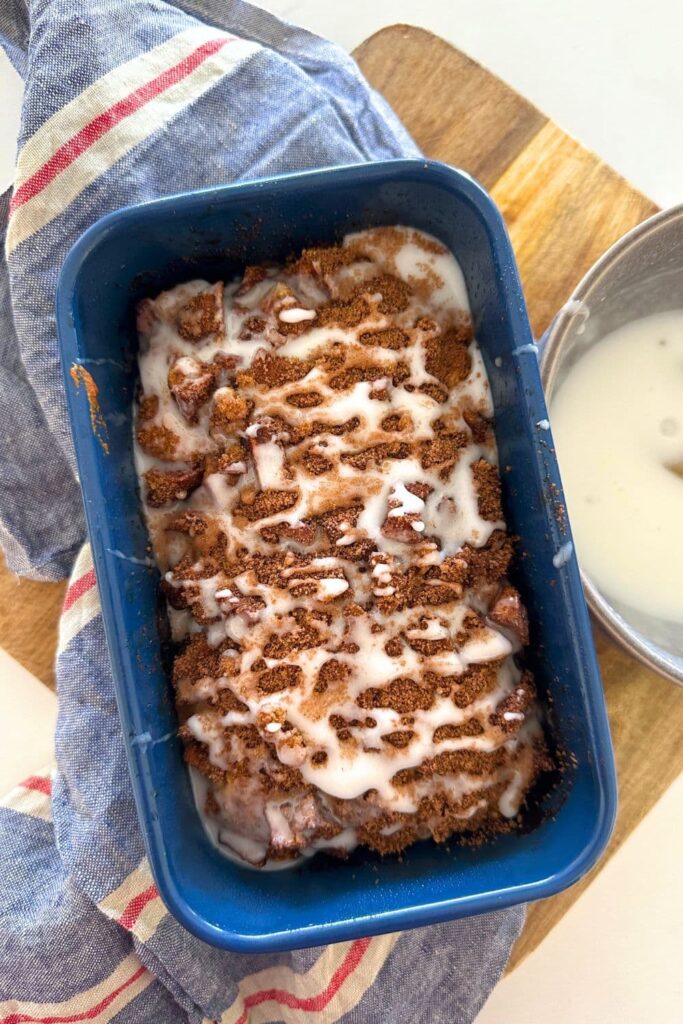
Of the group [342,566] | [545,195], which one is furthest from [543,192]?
[342,566]

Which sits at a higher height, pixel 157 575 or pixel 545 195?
pixel 545 195

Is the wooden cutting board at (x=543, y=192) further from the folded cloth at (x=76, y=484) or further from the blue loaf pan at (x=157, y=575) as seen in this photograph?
the blue loaf pan at (x=157, y=575)

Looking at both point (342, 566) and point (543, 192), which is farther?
point (543, 192)

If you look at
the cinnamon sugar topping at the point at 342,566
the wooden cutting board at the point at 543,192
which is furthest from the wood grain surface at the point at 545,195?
the cinnamon sugar topping at the point at 342,566

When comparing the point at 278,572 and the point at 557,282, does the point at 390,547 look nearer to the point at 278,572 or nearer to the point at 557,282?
the point at 278,572

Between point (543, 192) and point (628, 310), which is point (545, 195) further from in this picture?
point (628, 310)

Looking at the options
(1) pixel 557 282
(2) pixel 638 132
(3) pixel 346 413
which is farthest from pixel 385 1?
(3) pixel 346 413
